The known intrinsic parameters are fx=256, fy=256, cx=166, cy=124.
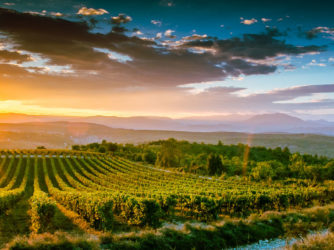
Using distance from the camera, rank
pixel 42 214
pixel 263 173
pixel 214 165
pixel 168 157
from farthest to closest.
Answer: pixel 168 157, pixel 214 165, pixel 263 173, pixel 42 214

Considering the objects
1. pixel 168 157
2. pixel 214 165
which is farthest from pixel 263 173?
pixel 168 157

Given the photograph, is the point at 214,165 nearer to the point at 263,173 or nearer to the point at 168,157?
the point at 263,173

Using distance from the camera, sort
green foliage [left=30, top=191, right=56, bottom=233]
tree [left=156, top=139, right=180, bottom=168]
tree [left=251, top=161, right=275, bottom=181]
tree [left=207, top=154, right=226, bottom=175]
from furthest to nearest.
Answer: tree [left=156, top=139, right=180, bottom=168] < tree [left=207, top=154, right=226, bottom=175] < tree [left=251, top=161, right=275, bottom=181] < green foliage [left=30, top=191, right=56, bottom=233]

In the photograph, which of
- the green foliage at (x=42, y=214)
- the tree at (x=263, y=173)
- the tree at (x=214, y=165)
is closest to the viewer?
the green foliage at (x=42, y=214)

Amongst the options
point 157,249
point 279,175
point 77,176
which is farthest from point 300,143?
point 157,249

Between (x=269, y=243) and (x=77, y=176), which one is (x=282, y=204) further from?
(x=77, y=176)

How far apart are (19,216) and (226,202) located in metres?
20.2

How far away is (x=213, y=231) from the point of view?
15.6 m

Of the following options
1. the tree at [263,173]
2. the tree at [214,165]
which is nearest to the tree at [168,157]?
the tree at [214,165]

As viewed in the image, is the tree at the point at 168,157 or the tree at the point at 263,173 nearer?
the tree at the point at 263,173

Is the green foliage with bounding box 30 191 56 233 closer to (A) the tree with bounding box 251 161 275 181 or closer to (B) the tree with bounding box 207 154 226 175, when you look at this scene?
(A) the tree with bounding box 251 161 275 181

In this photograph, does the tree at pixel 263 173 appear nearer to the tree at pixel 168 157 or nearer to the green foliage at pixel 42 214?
the tree at pixel 168 157

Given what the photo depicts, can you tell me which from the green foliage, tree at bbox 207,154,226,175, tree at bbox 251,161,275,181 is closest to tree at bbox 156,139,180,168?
tree at bbox 207,154,226,175

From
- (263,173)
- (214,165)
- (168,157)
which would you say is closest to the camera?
(263,173)
